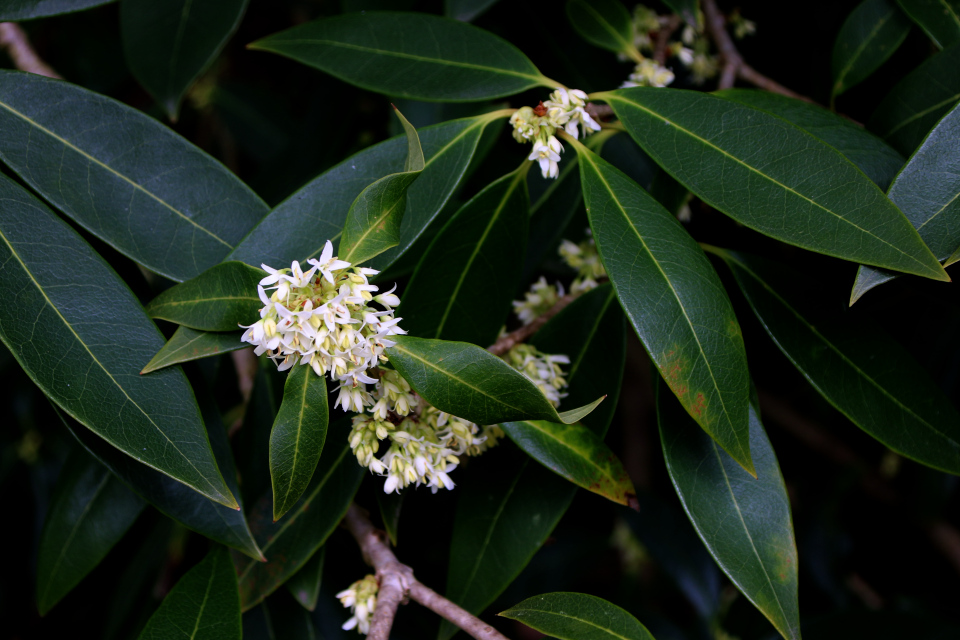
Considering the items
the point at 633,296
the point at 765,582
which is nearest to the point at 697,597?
the point at 765,582

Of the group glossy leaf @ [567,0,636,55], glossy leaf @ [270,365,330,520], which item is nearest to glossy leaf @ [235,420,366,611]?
glossy leaf @ [270,365,330,520]

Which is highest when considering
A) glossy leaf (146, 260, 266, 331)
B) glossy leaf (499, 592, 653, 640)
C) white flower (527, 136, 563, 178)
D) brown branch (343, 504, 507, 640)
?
white flower (527, 136, 563, 178)

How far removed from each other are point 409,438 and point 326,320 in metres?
0.22

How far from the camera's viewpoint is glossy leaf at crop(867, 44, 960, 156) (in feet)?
3.24

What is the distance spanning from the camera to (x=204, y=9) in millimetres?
1203

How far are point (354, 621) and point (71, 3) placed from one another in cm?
101

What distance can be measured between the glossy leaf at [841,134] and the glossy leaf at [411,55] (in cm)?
33

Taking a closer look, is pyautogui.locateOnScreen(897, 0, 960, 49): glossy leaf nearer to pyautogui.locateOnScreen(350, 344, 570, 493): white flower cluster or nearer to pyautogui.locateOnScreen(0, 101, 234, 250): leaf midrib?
pyautogui.locateOnScreen(350, 344, 570, 493): white flower cluster

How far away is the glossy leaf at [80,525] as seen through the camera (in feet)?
3.50

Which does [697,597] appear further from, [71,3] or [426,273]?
[71,3]

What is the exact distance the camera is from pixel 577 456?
89cm

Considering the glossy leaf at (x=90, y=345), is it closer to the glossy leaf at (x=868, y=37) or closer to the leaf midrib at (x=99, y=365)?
the leaf midrib at (x=99, y=365)

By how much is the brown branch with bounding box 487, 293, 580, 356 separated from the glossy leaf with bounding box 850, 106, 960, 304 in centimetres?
45

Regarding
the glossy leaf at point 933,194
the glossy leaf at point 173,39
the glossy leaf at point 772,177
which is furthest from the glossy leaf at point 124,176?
the glossy leaf at point 933,194
